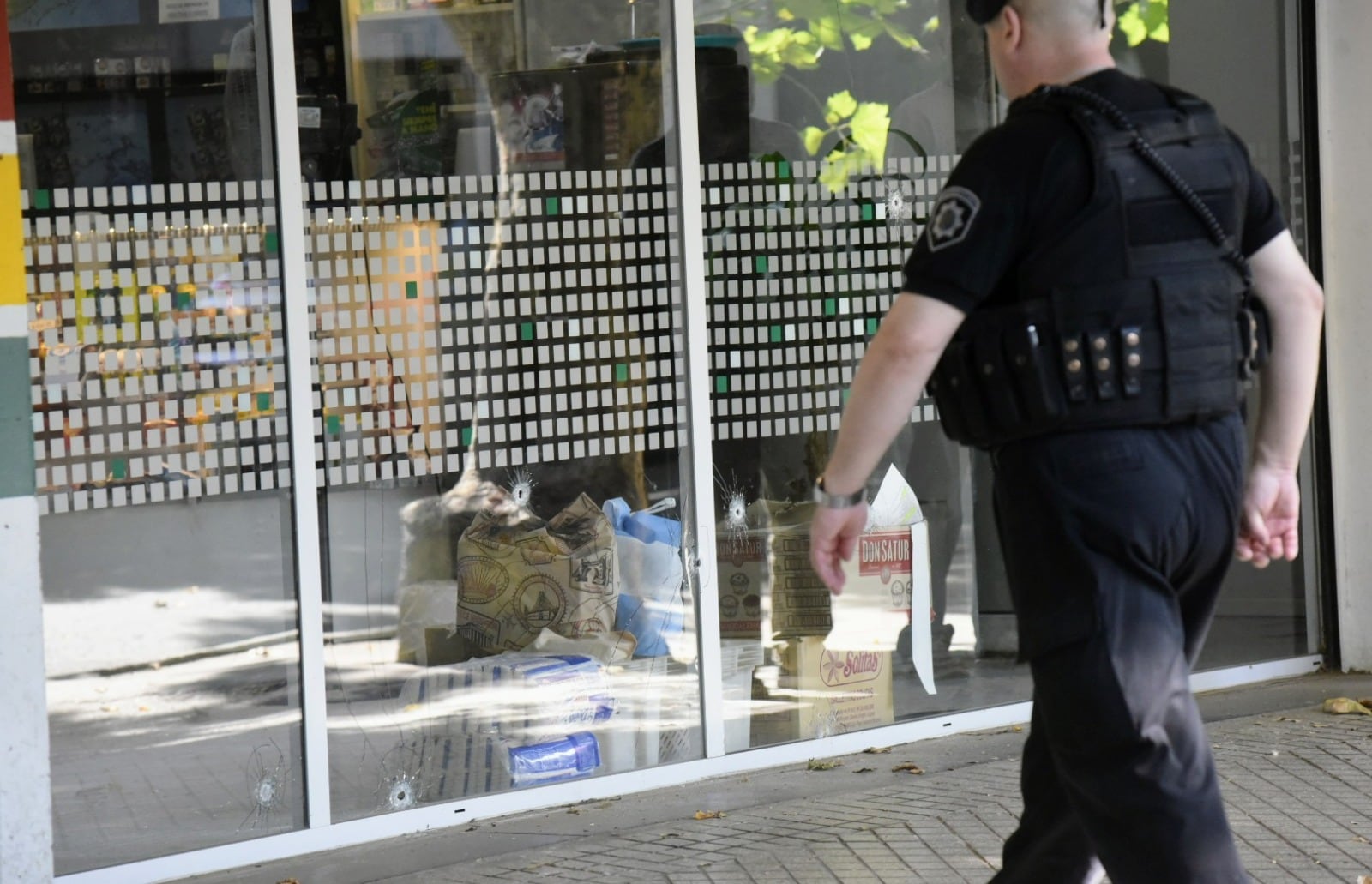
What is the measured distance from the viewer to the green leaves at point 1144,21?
645cm

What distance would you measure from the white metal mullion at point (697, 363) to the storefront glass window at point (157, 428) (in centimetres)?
134

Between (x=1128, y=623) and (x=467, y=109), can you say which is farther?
(x=467, y=109)

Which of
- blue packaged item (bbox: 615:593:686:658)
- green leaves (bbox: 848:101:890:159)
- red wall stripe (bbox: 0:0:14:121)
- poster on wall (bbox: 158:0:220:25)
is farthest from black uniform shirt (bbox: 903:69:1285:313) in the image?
green leaves (bbox: 848:101:890:159)

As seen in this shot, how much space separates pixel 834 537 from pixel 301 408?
2.35 metres

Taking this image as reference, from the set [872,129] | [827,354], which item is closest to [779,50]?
[872,129]

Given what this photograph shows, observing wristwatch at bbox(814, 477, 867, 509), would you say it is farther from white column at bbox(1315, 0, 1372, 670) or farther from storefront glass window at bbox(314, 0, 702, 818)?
white column at bbox(1315, 0, 1372, 670)

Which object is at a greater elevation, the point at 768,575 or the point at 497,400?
the point at 497,400

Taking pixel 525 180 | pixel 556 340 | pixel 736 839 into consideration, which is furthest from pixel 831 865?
pixel 525 180

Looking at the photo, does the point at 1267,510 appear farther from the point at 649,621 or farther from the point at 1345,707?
the point at 1345,707

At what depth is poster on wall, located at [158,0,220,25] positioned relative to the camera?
4723 mm

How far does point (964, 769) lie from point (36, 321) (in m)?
3.13

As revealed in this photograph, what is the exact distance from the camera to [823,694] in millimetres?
5848

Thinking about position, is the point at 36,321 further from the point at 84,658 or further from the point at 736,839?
the point at 736,839

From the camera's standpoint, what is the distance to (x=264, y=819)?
4.92 m
